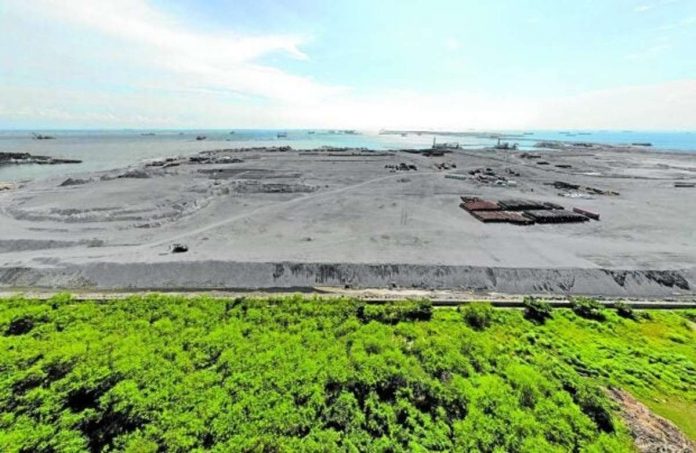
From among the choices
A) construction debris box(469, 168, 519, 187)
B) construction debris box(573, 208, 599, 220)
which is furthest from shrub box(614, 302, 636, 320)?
construction debris box(469, 168, 519, 187)

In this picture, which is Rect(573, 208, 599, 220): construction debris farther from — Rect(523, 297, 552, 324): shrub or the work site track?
Rect(523, 297, 552, 324): shrub

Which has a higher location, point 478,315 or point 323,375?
point 478,315

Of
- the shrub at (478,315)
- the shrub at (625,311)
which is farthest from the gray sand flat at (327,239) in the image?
the shrub at (478,315)

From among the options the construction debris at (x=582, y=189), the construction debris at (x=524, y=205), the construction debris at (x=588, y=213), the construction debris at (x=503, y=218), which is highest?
the construction debris at (x=582, y=189)

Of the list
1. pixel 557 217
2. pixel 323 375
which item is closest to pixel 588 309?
pixel 323 375

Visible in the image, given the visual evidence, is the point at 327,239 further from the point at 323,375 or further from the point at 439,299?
the point at 323,375

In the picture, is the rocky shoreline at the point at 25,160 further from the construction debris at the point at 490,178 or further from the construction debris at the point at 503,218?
the construction debris at the point at 503,218
